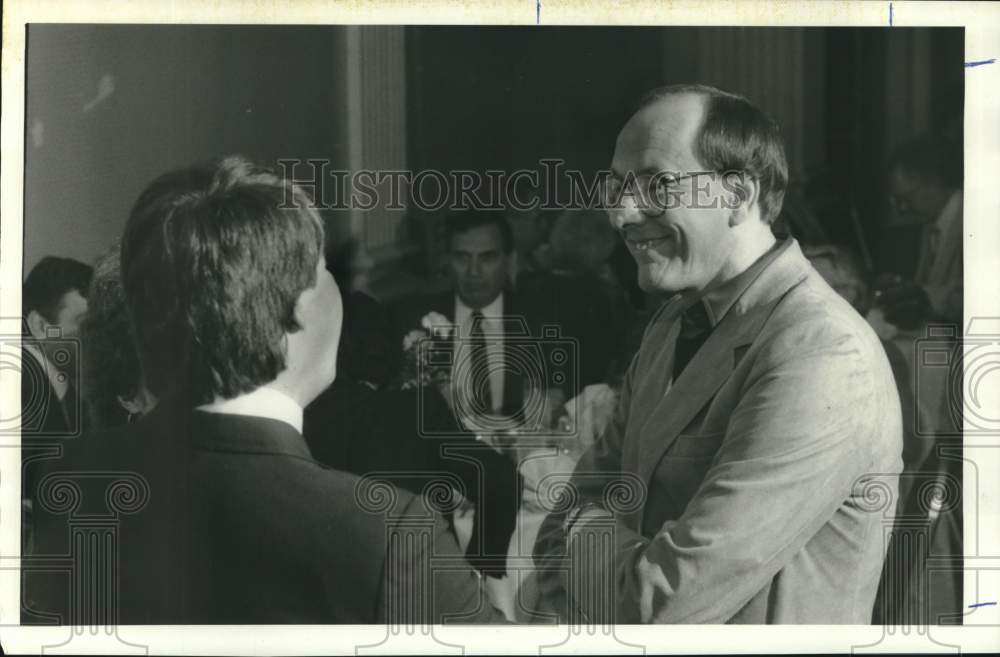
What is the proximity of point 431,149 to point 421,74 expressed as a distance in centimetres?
25

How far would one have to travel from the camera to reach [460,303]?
369 cm

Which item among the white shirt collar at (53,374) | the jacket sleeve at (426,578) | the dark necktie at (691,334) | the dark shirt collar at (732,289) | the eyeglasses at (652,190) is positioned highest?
the eyeglasses at (652,190)

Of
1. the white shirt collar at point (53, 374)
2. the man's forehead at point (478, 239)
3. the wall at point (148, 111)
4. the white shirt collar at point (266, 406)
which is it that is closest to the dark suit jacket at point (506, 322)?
the man's forehead at point (478, 239)

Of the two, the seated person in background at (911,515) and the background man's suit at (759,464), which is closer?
the background man's suit at (759,464)

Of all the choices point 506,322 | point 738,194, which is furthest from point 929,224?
point 506,322

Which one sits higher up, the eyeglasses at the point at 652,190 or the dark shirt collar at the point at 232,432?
the eyeglasses at the point at 652,190

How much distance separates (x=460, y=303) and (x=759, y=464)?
1.09 m

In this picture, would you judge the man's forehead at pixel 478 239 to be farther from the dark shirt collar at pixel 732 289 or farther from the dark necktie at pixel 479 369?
the dark shirt collar at pixel 732 289

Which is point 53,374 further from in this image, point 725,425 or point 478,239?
point 725,425

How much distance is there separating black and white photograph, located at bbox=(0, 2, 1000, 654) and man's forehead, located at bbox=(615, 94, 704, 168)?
0.01 metres

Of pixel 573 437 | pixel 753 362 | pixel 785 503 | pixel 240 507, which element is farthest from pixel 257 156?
pixel 785 503

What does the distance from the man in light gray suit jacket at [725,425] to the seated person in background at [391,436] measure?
22cm

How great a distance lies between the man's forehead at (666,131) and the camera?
3.64m

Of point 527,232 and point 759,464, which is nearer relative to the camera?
point 759,464
